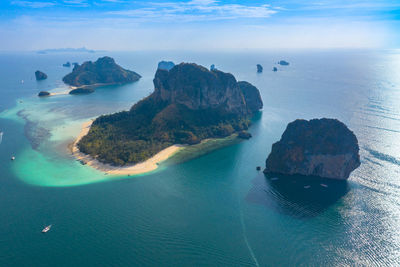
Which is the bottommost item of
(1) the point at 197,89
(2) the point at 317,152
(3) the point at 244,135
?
(3) the point at 244,135

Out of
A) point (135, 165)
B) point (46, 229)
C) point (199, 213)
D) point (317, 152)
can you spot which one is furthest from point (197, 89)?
point (46, 229)

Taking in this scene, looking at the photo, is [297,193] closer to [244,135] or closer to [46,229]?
[244,135]

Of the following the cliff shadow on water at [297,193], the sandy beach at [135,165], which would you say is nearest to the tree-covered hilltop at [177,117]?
the sandy beach at [135,165]

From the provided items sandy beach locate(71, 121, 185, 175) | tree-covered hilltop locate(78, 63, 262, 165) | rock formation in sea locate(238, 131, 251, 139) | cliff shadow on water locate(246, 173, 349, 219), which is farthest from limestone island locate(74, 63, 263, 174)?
cliff shadow on water locate(246, 173, 349, 219)

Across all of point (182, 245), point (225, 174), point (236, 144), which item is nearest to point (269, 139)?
point (236, 144)

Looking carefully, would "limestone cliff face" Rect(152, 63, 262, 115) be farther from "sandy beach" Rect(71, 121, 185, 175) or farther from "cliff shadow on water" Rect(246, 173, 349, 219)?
"cliff shadow on water" Rect(246, 173, 349, 219)

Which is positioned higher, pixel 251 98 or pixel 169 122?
pixel 251 98
